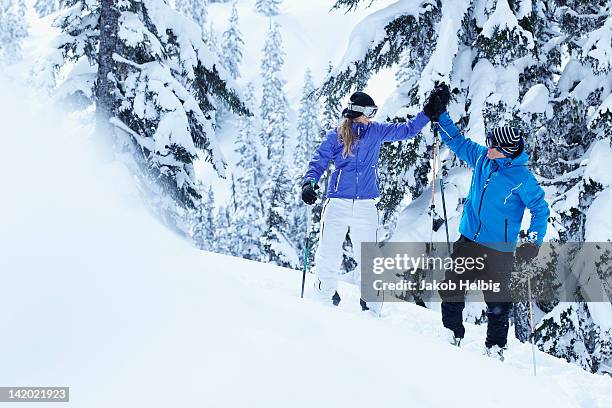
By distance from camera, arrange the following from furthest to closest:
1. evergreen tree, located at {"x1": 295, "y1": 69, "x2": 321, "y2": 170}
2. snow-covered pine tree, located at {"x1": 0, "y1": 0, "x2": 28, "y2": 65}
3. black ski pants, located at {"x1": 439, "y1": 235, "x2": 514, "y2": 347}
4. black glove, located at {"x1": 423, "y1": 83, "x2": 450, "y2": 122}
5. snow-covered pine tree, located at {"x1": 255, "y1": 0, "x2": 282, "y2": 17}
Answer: snow-covered pine tree, located at {"x1": 255, "y1": 0, "x2": 282, "y2": 17} < snow-covered pine tree, located at {"x1": 0, "y1": 0, "x2": 28, "y2": 65} < evergreen tree, located at {"x1": 295, "y1": 69, "x2": 321, "y2": 170} < black glove, located at {"x1": 423, "y1": 83, "x2": 450, "y2": 122} < black ski pants, located at {"x1": 439, "y1": 235, "x2": 514, "y2": 347}

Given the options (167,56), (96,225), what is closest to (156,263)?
(96,225)

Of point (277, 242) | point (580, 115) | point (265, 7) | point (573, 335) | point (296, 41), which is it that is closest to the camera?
point (573, 335)

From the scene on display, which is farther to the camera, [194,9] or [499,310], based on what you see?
[194,9]

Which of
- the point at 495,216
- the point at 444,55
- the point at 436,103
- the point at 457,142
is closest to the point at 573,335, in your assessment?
the point at 495,216

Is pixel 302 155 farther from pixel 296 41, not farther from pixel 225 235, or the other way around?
pixel 296 41

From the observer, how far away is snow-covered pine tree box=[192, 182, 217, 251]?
194 ft

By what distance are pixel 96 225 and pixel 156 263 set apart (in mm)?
547

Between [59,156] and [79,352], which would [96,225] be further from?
[79,352]

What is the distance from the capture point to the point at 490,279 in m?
5.48

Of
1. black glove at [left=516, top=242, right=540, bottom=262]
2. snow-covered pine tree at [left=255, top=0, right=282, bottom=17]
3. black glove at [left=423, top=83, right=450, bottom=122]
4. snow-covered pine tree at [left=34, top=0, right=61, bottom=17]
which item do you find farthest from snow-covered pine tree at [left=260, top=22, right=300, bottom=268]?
snow-covered pine tree at [left=34, top=0, right=61, bottom=17]

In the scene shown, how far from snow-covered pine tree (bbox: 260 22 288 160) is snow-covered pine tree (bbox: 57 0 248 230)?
50.9 metres

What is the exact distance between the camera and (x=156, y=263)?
445 cm

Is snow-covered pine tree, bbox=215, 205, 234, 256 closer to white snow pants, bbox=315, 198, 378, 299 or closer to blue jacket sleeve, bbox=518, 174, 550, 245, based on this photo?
white snow pants, bbox=315, 198, 378, 299

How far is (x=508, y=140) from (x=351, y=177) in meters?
1.72
